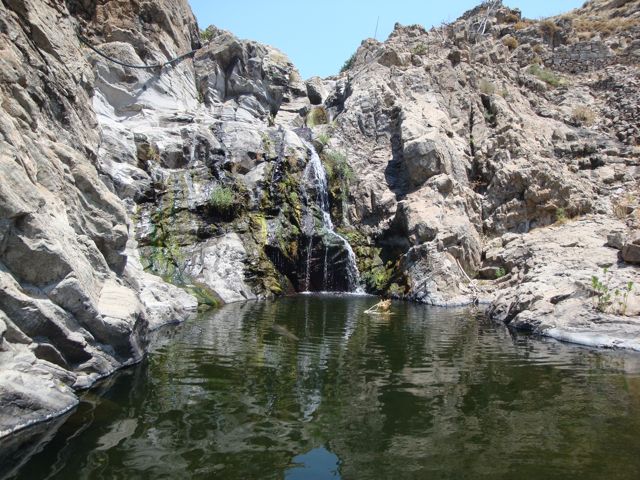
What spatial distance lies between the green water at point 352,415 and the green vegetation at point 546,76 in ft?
124

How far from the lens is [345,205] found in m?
34.3


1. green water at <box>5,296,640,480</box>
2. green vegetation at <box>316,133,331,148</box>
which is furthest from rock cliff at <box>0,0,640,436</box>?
green water at <box>5,296,640,480</box>

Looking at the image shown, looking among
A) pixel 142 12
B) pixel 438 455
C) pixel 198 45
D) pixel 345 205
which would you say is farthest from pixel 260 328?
pixel 198 45

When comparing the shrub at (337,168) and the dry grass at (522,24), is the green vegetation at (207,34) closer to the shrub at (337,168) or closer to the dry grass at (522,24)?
the shrub at (337,168)

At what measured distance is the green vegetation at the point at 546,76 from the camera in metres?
44.3

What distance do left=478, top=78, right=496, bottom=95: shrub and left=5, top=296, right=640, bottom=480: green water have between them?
31050 mm

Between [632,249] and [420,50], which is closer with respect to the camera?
[632,249]

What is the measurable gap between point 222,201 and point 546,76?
3422 cm

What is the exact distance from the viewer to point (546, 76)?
4472 centimetres

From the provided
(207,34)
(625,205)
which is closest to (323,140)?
(625,205)

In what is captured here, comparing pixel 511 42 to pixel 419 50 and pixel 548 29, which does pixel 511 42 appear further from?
pixel 419 50

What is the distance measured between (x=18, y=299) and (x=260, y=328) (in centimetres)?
895

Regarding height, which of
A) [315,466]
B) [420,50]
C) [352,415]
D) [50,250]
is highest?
[420,50]

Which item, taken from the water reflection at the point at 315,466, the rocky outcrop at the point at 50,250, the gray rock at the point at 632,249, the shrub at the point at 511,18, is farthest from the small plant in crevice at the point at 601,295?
the shrub at the point at 511,18
